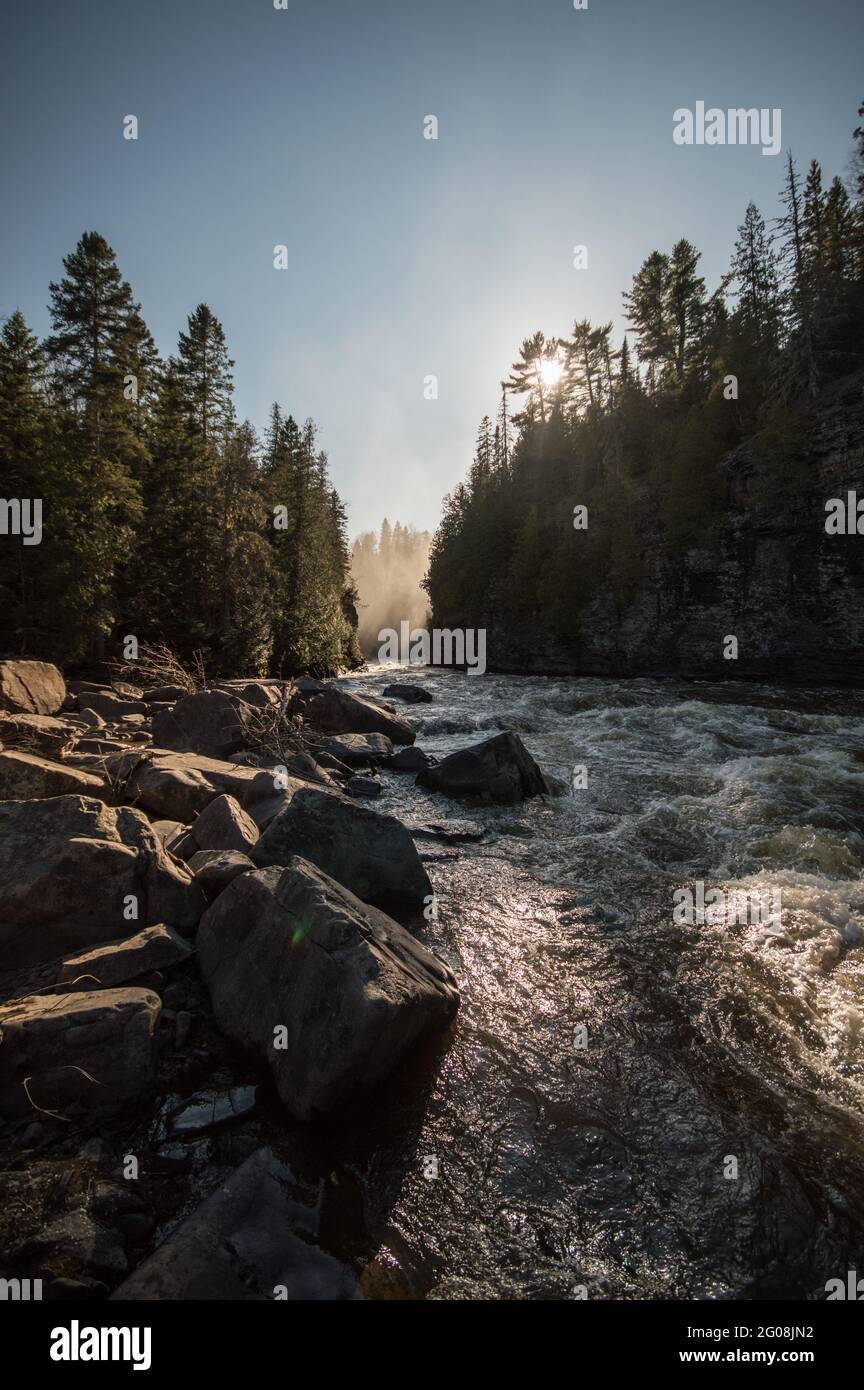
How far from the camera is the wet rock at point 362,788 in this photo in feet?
35.6

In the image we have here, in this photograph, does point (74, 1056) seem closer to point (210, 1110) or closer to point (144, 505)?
point (210, 1110)

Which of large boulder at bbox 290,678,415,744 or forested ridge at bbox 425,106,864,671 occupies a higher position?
forested ridge at bbox 425,106,864,671

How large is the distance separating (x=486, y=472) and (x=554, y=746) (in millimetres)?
65314

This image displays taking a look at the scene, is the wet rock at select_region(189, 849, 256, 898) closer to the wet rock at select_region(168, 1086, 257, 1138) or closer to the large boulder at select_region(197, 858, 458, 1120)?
the large boulder at select_region(197, 858, 458, 1120)

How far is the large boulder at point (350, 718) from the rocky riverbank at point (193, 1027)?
8580mm

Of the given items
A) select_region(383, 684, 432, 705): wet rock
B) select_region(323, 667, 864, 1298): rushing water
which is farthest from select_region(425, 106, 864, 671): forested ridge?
select_region(323, 667, 864, 1298): rushing water

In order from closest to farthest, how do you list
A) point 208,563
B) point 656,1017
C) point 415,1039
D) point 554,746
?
point 415,1039, point 656,1017, point 554,746, point 208,563

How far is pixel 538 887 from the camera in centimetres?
729

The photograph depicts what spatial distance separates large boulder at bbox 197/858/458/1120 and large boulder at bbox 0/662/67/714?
8557mm

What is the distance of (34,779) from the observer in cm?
631

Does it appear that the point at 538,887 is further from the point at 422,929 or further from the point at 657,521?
the point at 657,521

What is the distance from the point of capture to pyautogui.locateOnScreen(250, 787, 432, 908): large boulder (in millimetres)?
6262

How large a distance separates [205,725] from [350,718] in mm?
5019

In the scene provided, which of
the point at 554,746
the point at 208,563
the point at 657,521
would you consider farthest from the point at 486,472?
the point at 554,746
